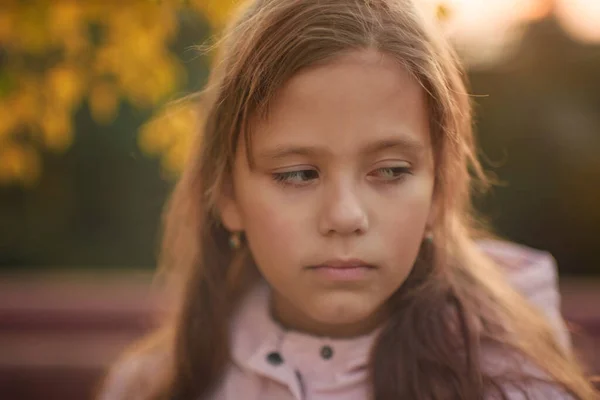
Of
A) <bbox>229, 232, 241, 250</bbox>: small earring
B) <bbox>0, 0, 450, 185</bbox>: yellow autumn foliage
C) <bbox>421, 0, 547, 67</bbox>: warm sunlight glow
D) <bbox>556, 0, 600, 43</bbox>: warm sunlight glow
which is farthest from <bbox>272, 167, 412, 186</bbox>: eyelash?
<bbox>556, 0, 600, 43</bbox>: warm sunlight glow

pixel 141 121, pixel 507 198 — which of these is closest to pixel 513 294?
pixel 507 198

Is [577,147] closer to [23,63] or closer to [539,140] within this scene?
[539,140]

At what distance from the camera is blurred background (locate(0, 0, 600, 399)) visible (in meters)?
2.53

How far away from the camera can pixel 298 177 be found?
1.53m

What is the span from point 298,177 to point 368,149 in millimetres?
162

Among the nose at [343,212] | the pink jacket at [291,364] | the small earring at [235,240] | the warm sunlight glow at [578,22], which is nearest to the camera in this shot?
the nose at [343,212]

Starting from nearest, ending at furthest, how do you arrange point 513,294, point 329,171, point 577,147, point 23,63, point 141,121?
point 329,171, point 513,294, point 23,63, point 577,147, point 141,121

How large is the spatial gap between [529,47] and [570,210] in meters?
1.34

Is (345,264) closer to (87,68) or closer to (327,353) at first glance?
(327,353)

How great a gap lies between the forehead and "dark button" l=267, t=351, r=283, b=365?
514mm

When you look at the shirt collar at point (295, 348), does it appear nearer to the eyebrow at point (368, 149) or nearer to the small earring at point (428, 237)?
the small earring at point (428, 237)

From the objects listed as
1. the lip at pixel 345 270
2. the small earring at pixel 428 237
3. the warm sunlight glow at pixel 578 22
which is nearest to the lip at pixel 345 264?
the lip at pixel 345 270

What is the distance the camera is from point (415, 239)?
1.56 meters

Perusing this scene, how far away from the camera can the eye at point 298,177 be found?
4.99 feet
